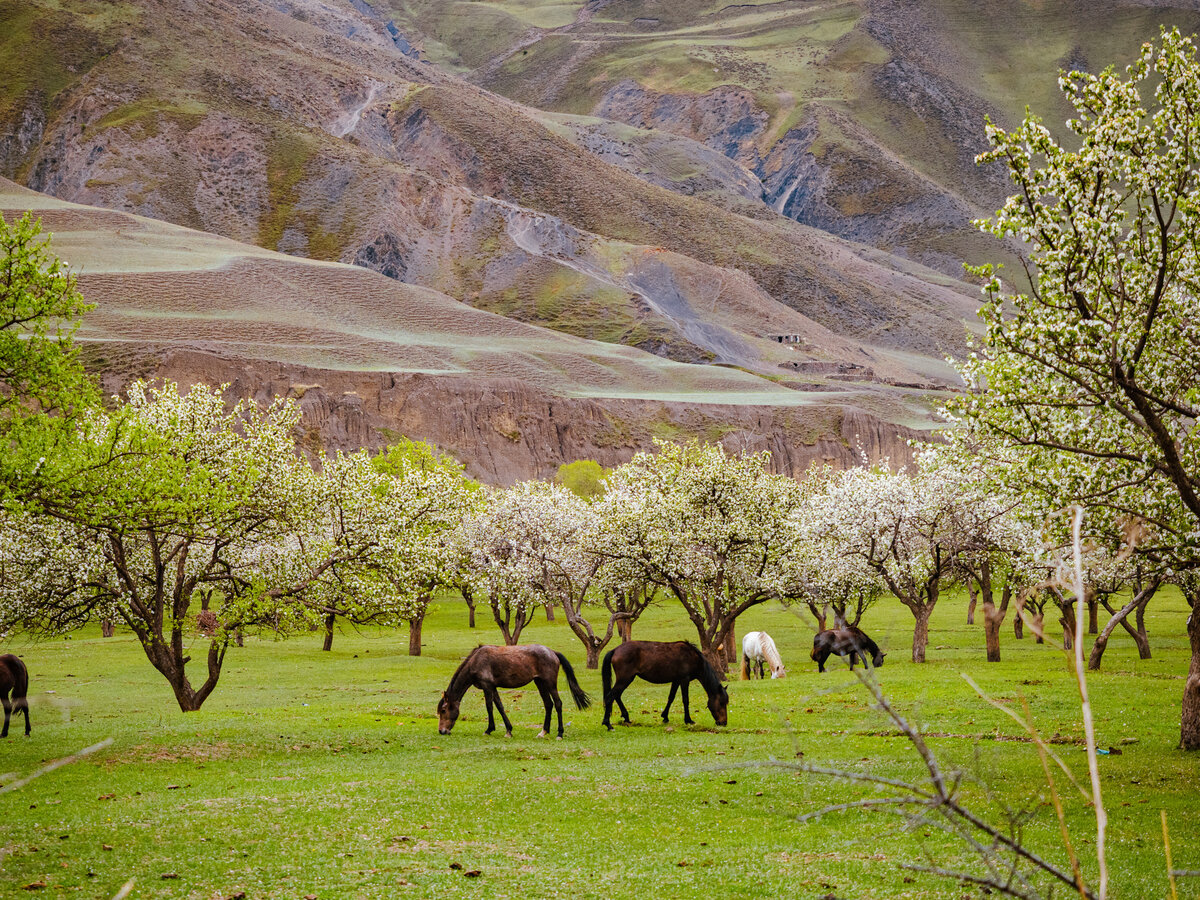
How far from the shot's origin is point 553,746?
22.7 metres

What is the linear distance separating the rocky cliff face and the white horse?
72.1 metres

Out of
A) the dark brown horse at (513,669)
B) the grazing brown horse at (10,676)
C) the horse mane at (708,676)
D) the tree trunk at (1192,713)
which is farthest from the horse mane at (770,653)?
the grazing brown horse at (10,676)

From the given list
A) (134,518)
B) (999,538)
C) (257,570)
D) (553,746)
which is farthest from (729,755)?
(999,538)

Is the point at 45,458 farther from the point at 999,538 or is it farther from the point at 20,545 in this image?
the point at 999,538

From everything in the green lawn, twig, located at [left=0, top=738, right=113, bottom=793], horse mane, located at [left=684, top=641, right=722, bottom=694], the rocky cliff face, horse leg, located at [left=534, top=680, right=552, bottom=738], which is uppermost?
the rocky cliff face

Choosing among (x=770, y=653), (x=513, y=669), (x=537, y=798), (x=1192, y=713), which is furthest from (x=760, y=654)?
(x=537, y=798)

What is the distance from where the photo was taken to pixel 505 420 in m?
121

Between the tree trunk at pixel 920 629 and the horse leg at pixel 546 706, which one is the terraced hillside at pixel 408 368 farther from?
the horse leg at pixel 546 706

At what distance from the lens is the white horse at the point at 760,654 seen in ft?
125

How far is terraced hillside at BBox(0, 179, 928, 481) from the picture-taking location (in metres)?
112

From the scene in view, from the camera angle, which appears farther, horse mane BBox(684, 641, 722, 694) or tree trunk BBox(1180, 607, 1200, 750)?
horse mane BBox(684, 641, 722, 694)

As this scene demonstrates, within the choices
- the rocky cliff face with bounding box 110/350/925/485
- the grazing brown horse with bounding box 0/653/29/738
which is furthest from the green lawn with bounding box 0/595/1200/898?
the rocky cliff face with bounding box 110/350/925/485

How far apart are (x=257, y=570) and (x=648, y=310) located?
159084mm

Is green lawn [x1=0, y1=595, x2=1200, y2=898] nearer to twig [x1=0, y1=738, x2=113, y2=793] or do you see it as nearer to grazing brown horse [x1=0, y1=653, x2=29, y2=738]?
twig [x1=0, y1=738, x2=113, y2=793]
